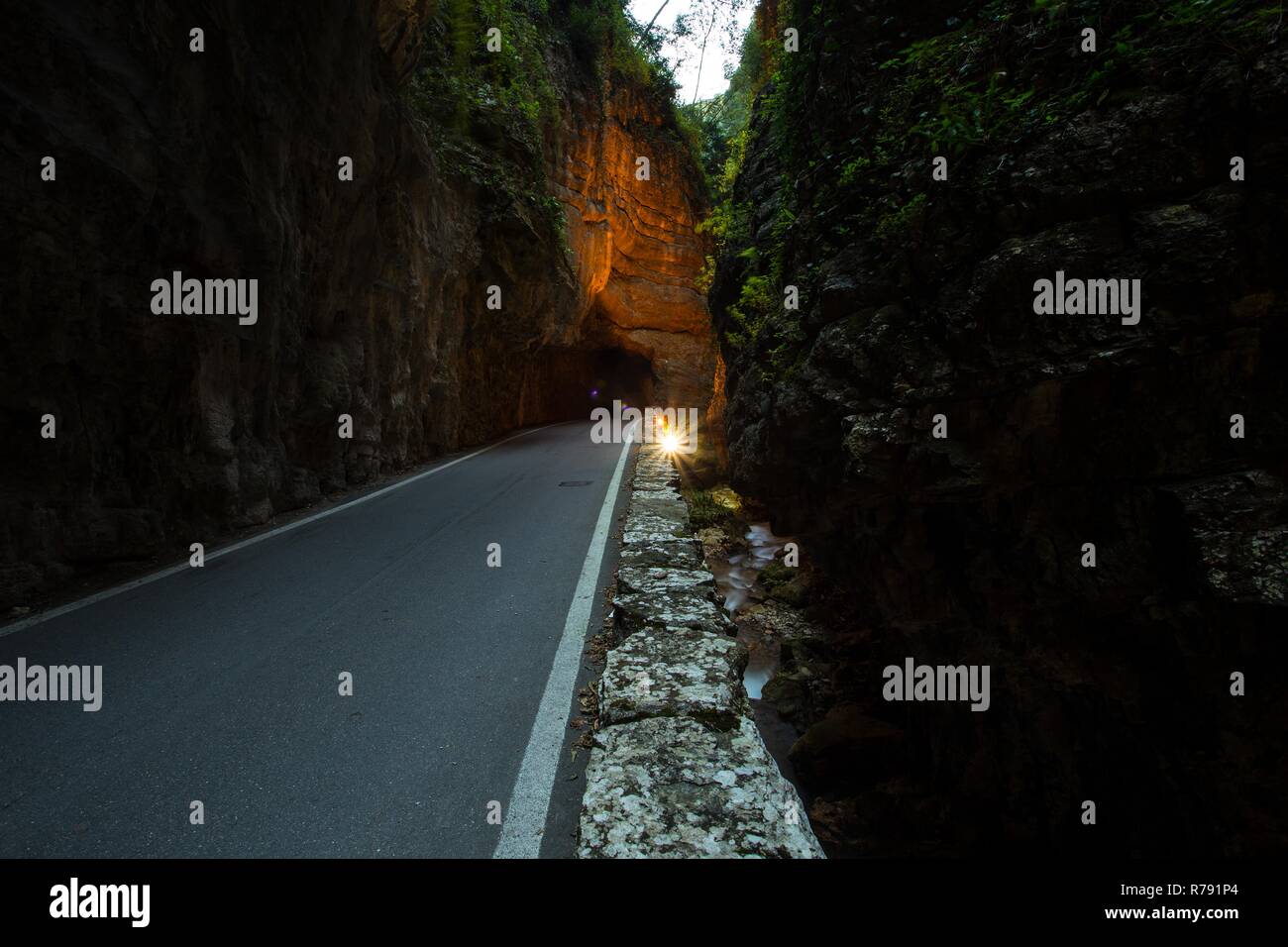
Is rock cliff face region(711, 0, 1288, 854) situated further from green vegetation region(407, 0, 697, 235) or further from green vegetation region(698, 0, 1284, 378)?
green vegetation region(407, 0, 697, 235)

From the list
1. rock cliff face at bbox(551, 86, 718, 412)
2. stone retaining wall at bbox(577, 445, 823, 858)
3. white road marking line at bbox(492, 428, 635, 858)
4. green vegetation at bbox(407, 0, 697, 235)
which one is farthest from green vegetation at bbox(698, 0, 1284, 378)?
rock cliff face at bbox(551, 86, 718, 412)

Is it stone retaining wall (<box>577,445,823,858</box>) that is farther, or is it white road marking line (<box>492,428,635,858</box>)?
white road marking line (<box>492,428,635,858</box>)

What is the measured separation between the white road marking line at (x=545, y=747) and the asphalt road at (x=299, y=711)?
45 millimetres

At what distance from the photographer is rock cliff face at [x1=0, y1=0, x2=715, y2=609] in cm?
507

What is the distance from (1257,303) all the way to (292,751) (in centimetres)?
662

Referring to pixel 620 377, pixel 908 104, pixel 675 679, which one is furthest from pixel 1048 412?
pixel 620 377

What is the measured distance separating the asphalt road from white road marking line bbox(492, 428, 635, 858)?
0.05 metres

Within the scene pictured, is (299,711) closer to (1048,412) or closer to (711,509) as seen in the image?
(1048,412)

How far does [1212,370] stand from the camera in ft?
13.2

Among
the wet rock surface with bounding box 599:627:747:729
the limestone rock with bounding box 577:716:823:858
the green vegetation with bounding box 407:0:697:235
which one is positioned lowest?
the limestone rock with bounding box 577:716:823:858

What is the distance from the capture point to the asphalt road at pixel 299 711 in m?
2.28
